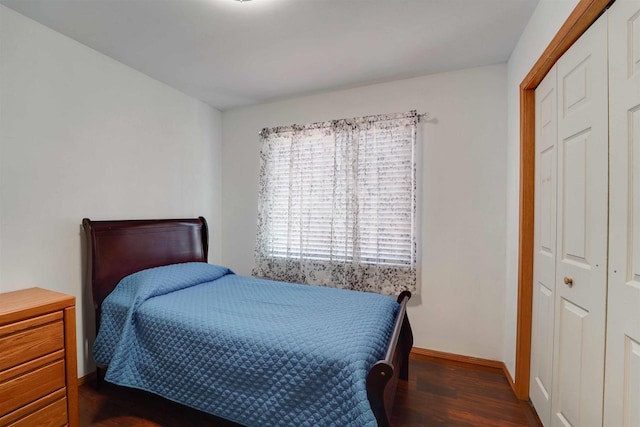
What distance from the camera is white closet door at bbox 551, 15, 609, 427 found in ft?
3.95

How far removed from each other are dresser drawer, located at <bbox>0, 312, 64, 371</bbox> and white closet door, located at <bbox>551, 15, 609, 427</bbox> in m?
2.70

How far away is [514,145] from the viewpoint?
2.19 m

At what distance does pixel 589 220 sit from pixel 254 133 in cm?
303

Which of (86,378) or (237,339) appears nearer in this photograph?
(237,339)

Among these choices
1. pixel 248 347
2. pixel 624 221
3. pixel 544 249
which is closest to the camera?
pixel 624 221

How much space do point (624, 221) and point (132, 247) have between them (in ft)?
9.83

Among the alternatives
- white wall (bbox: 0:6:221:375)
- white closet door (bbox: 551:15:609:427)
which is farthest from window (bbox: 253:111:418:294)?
white closet door (bbox: 551:15:609:427)

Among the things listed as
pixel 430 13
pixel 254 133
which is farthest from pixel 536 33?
pixel 254 133

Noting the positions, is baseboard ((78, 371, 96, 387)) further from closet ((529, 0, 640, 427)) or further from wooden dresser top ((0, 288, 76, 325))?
closet ((529, 0, 640, 427))

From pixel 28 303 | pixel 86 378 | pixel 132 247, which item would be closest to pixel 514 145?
pixel 132 247

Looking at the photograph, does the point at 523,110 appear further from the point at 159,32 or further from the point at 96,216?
the point at 96,216

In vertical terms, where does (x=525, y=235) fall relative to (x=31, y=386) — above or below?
above

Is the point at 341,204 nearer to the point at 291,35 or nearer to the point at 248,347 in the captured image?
the point at 291,35

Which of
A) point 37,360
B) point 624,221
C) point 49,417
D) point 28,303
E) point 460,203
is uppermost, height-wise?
point 460,203
